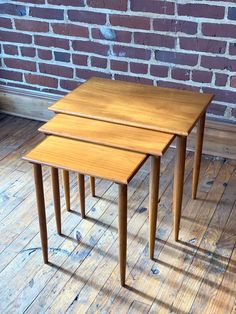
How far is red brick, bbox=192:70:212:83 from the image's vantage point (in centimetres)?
226

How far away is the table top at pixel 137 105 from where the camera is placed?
1.61m

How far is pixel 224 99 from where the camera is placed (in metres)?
2.29

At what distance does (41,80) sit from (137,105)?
3.66 feet

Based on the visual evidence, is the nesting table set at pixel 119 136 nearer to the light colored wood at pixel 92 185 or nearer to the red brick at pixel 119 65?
the light colored wood at pixel 92 185

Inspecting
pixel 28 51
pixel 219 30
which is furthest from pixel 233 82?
pixel 28 51

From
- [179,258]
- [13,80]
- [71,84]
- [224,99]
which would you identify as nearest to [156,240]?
[179,258]

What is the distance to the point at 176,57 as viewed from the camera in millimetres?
2275

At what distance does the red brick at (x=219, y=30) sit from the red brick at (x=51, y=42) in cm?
78

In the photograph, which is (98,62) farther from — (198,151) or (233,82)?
(198,151)

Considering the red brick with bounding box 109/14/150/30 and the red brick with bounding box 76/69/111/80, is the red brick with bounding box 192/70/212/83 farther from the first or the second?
the red brick with bounding box 76/69/111/80

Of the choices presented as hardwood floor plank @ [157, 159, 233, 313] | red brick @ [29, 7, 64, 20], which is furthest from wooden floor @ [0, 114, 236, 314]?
red brick @ [29, 7, 64, 20]

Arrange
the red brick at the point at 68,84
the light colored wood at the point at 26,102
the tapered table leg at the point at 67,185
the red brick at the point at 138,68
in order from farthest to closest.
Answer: the light colored wood at the point at 26,102, the red brick at the point at 68,84, the red brick at the point at 138,68, the tapered table leg at the point at 67,185

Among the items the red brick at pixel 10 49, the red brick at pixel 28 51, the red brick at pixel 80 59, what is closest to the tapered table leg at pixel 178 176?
the red brick at pixel 80 59

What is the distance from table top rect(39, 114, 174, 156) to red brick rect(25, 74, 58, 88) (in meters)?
1.04
